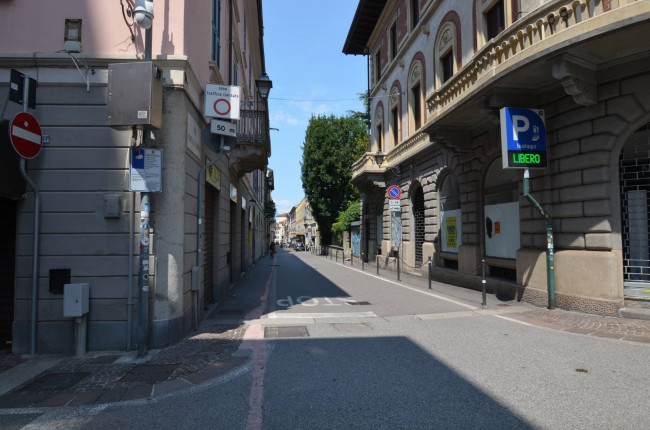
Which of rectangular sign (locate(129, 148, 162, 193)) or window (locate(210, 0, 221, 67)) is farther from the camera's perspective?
window (locate(210, 0, 221, 67))

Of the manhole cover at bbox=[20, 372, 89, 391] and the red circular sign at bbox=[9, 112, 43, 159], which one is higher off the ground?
the red circular sign at bbox=[9, 112, 43, 159]

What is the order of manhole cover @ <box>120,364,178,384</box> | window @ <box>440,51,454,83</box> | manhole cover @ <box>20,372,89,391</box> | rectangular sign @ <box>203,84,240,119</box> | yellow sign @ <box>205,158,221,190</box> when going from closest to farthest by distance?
manhole cover @ <box>20,372,89,391</box>
manhole cover @ <box>120,364,178,384</box>
rectangular sign @ <box>203,84,240,119</box>
yellow sign @ <box>205,158,221,190</box>
window @ <box>440,51,454,83</box>

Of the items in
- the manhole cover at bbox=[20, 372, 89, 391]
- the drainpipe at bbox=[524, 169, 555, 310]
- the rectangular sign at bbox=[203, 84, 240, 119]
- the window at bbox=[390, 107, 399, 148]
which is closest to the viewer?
the manhole cover at bbox=[20, 372, 89, 391]

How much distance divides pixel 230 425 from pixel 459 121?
10.7 metres

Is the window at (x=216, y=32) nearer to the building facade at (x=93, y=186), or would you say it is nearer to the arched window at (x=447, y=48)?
the building facade at (x=93, y=186)

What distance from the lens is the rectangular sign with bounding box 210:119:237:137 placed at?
22.2ft

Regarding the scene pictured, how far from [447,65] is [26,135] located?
46.5 ft

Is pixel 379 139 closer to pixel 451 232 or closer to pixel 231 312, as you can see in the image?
pixel 451 232

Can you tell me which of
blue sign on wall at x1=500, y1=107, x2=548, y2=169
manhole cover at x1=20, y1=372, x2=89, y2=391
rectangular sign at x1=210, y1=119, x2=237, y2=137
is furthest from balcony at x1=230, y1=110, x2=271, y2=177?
manhole cover at x1=20, y1=372, x2=89, y2=391

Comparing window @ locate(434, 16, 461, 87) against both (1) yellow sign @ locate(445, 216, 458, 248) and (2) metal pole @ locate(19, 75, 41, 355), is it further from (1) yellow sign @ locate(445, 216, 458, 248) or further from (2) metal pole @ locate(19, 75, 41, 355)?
(2) metal pole @ locate(19, 75, 41, 355)

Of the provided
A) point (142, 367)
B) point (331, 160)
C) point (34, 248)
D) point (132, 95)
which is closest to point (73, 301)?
point (34, 248)

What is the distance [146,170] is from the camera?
5.50 m

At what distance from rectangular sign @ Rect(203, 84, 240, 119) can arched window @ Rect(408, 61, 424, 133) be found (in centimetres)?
1205

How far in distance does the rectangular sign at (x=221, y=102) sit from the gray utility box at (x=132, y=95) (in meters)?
1.64
